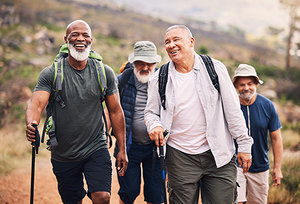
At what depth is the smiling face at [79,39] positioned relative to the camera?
120 inches

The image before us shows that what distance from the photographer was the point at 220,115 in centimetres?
261

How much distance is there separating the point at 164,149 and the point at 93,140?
0.81 m

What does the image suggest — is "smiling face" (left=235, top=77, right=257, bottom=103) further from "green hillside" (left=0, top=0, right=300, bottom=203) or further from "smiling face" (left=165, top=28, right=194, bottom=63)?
"green hillside" (left=0, top=0, right=300, bottom=203)

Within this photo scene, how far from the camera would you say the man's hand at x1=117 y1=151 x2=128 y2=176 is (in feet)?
11.1

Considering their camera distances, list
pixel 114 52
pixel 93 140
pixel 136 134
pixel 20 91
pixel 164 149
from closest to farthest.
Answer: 1. pixel 164 149
2. pixel 93 140
3. pixel 136 134
4. pixel 20 91
5. pixel 114 52

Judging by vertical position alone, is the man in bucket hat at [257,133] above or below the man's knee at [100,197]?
above

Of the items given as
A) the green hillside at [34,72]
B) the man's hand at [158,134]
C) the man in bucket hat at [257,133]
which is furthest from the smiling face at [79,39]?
the green hillside at [34,72]

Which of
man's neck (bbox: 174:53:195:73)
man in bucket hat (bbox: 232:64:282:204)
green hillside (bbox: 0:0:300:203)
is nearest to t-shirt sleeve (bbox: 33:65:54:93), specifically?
man's neck (bbox: 174:53:195:73)

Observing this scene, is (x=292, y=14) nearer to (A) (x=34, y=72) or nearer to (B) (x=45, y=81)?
(A) (x=34, y=72)

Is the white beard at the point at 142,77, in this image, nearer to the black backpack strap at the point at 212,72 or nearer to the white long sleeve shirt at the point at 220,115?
the white long sleeve shirt at the point at 220,115

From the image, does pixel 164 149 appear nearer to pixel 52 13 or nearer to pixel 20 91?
pixel 20 91

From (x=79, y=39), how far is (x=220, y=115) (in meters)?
1.65

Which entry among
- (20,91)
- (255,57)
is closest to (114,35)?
(255,57)

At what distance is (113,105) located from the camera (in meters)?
3.29
